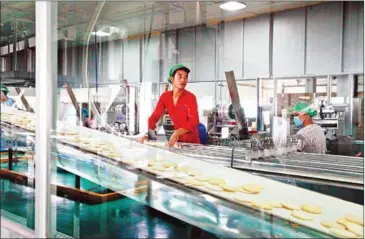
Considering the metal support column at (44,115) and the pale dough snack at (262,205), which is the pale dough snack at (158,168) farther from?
the metal support column at (44,115)

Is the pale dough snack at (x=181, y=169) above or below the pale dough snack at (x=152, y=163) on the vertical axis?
below

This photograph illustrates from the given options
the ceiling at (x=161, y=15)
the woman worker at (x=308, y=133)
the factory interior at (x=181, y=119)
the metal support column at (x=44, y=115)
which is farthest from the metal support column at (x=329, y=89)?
the metal support column at (x=44, y=115)

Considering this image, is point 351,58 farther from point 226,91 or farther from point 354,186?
point 354,186

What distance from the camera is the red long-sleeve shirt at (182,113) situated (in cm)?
328

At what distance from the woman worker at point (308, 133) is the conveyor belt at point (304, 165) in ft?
1.08

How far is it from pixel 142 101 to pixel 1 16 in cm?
199

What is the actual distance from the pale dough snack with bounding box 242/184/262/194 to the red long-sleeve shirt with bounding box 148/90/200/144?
1542mm

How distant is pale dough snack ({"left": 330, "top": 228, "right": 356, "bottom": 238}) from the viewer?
1148 mm

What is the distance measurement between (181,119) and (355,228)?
2237 millimetres

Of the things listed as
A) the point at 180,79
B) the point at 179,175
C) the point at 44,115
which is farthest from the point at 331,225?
the point at 180,79

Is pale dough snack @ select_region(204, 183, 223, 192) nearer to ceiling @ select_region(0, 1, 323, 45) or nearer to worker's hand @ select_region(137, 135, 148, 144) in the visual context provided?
worker's hand @ select_region(137, 135, 148, 144)

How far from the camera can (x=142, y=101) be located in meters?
3.70

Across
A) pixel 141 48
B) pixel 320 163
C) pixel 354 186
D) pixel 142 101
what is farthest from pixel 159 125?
pixel 354 186

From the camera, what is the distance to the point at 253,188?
1.67m
